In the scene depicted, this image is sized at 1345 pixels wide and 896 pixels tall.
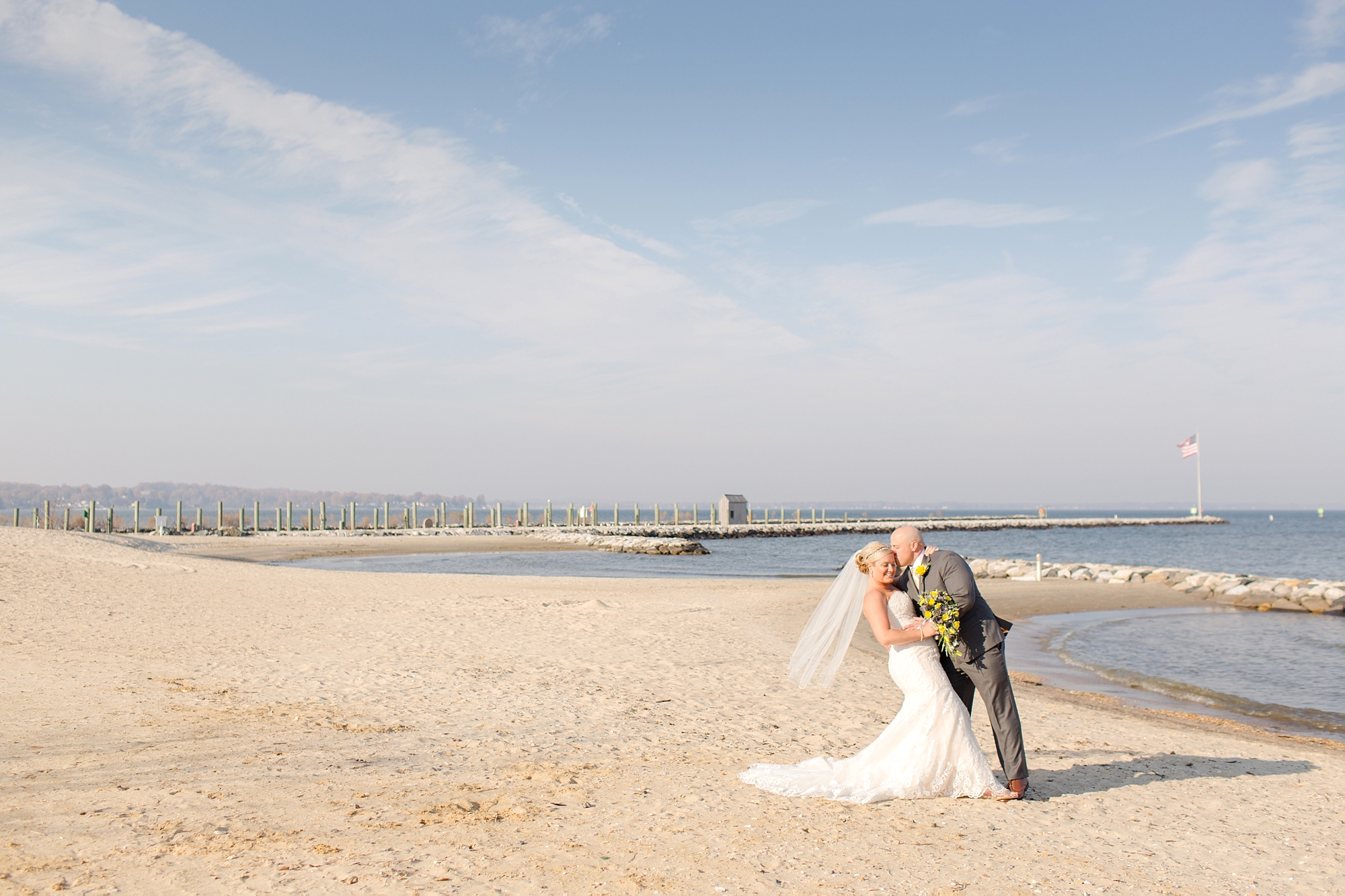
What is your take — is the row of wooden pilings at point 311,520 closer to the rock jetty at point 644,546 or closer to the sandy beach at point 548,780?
the rock jetty at point 644,546

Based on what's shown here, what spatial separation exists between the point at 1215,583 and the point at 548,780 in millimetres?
23865

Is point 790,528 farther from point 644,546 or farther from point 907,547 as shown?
point 907,547

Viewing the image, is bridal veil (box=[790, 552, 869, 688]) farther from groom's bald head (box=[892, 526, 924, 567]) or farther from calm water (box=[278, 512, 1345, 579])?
calm water (box=[278, 512, 1345, 579])

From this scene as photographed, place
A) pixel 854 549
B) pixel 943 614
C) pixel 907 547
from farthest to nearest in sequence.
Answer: pixel 854 549
pixel 907 547
pixel 943 614

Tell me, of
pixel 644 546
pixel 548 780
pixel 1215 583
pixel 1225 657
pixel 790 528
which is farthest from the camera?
pixel 790 528

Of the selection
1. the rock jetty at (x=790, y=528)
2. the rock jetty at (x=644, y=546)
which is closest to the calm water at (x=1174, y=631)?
the rock jetty at (x=644, y=546)

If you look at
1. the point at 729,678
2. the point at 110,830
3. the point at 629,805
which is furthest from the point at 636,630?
the point at 110,830

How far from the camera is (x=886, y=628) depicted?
5598mm

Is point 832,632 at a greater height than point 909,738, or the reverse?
point 832,632

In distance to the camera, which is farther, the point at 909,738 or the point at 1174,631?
the point at 1174,631

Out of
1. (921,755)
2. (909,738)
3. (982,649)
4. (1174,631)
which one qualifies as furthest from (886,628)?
(1174,631)

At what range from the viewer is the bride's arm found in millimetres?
5570

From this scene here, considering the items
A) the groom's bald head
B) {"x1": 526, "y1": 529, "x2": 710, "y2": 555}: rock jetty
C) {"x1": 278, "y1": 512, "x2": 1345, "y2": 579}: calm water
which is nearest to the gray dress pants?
the groom's bald head

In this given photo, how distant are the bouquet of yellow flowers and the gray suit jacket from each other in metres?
0.04
